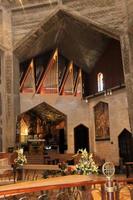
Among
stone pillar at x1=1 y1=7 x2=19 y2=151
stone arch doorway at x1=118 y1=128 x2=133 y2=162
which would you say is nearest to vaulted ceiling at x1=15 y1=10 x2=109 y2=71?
stone pillar at x1=1 y1=7 x2=19 y2=151

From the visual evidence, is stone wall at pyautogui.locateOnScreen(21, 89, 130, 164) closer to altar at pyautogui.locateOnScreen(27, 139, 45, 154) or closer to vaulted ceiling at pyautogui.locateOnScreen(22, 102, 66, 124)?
vaulted ceiling at pyautogui.locateOnScreen(22, 102, 66, 124)

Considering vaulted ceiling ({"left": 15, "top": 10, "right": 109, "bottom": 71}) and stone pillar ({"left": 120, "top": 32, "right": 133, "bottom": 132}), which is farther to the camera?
vaulted ceiling ({"left": 15, "top": 10, "right": 109, "bottom": 71})

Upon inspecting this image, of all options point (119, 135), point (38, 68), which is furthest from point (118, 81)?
point (38, 68)

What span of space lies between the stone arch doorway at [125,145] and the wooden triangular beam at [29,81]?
19.9 feet

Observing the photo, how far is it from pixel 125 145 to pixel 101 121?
8.72 ft

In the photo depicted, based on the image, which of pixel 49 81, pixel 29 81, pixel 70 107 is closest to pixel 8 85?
pixel 29 81

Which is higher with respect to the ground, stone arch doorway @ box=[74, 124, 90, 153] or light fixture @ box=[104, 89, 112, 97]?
light fixture @ box=[104, 89, 112, 97]

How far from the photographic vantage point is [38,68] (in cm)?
1809

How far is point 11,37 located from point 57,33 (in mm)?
3016

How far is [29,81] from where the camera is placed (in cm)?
1766

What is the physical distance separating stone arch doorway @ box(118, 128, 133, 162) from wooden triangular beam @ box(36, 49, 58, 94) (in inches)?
212

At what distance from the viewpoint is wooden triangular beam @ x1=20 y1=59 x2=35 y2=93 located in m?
17.5

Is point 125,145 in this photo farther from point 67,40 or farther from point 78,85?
point 67,40

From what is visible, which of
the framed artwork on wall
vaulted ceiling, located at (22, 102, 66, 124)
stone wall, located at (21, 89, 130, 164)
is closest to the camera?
stone wall, located at (21, 89, 130, 164)
